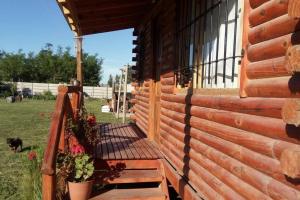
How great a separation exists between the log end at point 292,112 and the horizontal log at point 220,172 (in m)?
0.76

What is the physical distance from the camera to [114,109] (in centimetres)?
2331

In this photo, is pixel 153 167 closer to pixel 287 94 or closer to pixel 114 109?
pixel 287 94

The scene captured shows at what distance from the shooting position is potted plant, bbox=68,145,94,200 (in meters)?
4.73

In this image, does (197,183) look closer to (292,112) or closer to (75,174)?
Result: (75,174)

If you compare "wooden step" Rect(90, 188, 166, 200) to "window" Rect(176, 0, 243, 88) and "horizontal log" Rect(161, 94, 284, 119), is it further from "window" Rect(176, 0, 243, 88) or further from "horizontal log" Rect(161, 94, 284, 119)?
"window" Rect(176, 0, 243, 88)

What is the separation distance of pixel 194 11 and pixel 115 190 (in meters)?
2.66

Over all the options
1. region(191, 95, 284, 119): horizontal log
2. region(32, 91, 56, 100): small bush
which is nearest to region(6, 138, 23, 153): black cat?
region(191, 95, 284, 119): horizontal log

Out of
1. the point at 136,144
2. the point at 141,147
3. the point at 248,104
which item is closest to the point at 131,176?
the point at 141,147

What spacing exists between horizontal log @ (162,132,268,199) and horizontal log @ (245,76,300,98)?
2.26ft

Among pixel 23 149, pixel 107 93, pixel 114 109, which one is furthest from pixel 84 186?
pixel 107 93

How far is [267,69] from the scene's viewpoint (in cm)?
259

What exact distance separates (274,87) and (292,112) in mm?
522

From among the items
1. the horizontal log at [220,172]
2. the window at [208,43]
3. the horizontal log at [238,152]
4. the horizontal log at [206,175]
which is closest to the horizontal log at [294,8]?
the horizontal log at [238,152]

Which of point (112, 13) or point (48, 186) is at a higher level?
point (112, 13)
